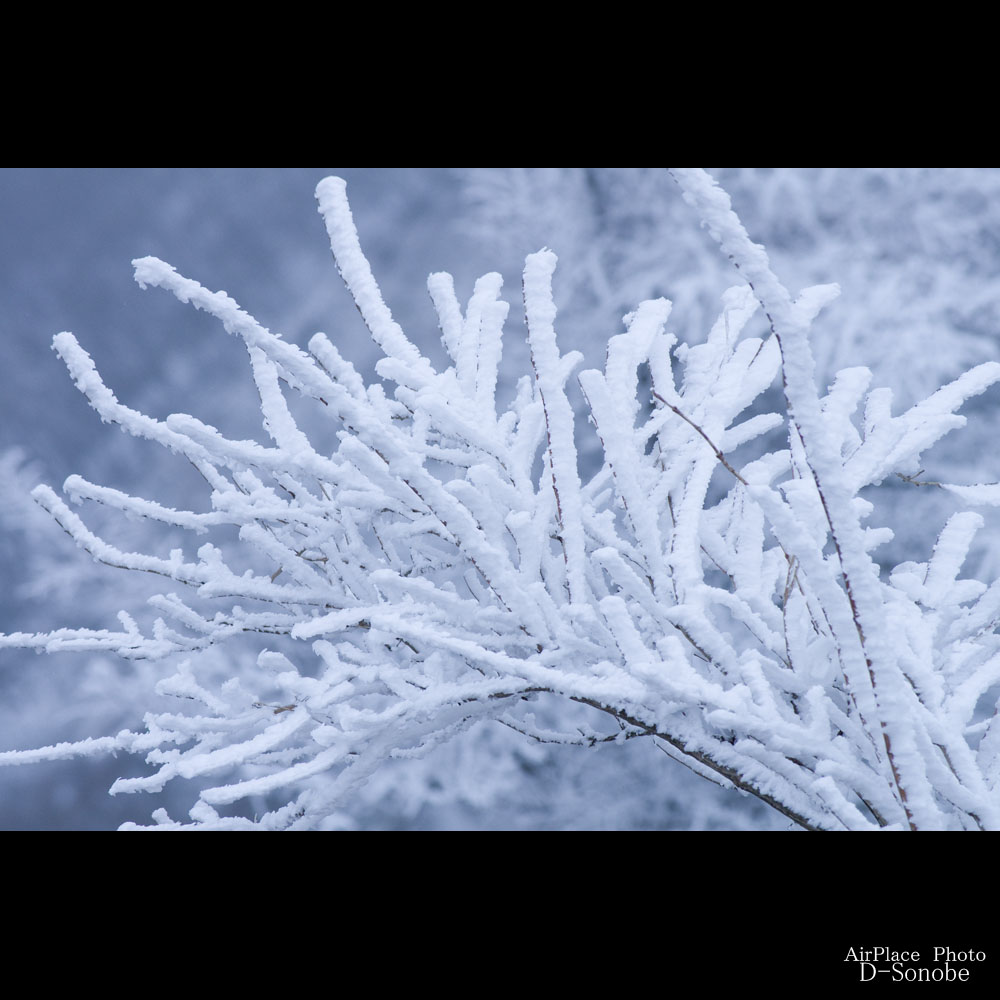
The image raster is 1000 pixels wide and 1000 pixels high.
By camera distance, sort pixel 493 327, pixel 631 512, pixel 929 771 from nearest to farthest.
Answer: pixel 929 771 → pixel 631 512 → pixel 493 327

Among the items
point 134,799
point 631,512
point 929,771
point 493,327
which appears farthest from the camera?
→ point 134,799

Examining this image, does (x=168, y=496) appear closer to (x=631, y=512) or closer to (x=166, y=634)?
(x=166, y=634)

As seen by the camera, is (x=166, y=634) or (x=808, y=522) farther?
(x=166, y=634)

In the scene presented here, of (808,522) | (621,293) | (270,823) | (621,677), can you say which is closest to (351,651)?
(270,823)

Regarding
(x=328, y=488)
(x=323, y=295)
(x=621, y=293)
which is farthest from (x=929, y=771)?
(x=323, y=295)

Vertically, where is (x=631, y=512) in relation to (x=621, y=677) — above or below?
above
